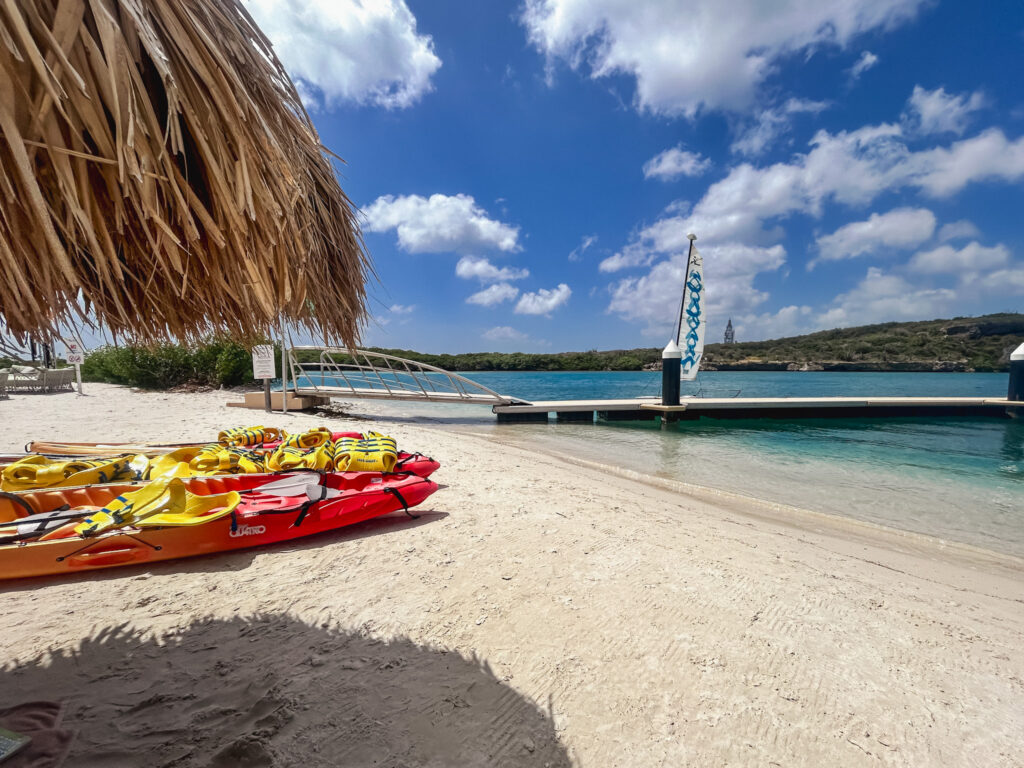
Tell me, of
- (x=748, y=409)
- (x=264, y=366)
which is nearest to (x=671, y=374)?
(x=748, y=409)

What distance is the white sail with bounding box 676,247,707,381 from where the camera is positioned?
16922 millimetres

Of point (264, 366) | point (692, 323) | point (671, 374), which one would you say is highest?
point (692, 323)

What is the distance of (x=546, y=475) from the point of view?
6105 mm

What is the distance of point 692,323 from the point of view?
56.1 ft

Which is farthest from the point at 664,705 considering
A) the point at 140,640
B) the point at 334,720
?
the point at 140,640

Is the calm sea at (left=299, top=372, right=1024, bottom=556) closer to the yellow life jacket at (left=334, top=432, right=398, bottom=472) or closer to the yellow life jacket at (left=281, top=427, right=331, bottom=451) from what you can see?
the yellow life jacket at (left=334, top=432, right=398, bottom=472)

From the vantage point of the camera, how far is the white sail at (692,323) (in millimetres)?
16922

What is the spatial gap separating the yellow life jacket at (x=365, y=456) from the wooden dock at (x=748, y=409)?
10.7 m

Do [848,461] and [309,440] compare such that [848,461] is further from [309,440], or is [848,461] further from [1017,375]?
[1017,375]

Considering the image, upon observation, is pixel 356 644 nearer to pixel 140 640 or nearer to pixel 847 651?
pixel 140 640

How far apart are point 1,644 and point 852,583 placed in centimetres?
526

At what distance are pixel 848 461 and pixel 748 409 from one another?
274 inches

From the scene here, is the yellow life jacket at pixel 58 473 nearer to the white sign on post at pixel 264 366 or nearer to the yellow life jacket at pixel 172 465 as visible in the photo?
the yellow life jacket at pixel 172 465

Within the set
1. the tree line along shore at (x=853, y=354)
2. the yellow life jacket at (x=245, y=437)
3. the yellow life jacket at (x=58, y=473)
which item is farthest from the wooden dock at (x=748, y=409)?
the tree line along shore at (x=853, y=354)
